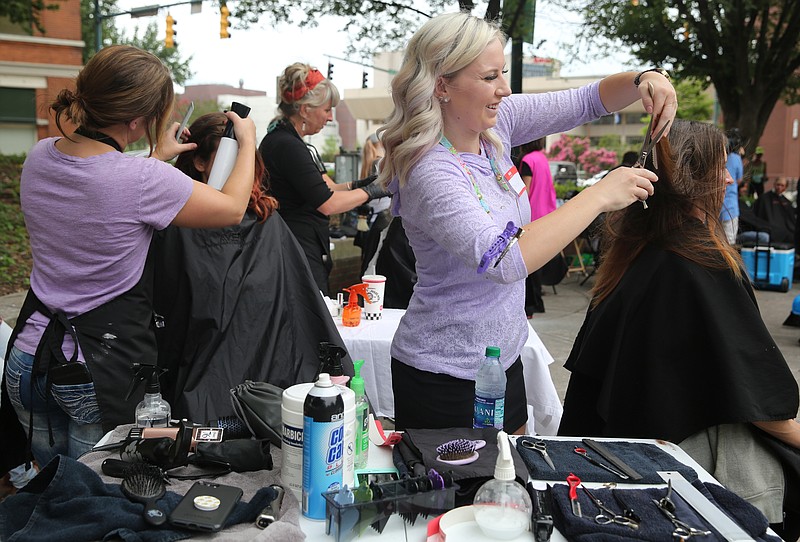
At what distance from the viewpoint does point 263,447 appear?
1717mm

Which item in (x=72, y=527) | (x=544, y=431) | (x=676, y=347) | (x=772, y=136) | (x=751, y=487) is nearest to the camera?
(x=72, y=527)

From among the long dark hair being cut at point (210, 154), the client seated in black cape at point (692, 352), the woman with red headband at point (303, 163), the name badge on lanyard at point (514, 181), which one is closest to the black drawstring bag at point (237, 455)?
the name badge on lanyard at point (514, 181)

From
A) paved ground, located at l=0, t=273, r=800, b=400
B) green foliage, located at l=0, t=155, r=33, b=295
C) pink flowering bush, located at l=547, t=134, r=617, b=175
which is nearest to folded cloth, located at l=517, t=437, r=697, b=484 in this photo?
paved ground, located at l=0, t=273, r=800, b=400

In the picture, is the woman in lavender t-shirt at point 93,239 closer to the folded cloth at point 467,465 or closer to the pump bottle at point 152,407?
the pump bottle at point 152,407

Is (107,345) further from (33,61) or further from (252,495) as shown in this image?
(33,61)

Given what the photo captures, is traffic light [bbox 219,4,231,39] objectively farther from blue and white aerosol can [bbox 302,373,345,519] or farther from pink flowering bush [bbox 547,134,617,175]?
pink flowering bush [bbox 547,134,617,175]

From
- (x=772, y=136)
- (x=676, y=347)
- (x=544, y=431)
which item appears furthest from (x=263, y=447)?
(x=772, y=136)

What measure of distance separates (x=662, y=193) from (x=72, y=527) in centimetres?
188

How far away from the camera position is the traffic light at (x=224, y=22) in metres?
11.0

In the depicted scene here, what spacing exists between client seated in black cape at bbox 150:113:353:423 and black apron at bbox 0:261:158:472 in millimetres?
330

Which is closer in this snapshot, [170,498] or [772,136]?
[170,498]

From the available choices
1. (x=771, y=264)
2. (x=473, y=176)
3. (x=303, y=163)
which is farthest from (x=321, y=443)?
(x=771, y=264)

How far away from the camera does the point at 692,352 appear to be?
2174 mm

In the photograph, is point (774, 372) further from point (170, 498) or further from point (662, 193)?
point (170, 498)
